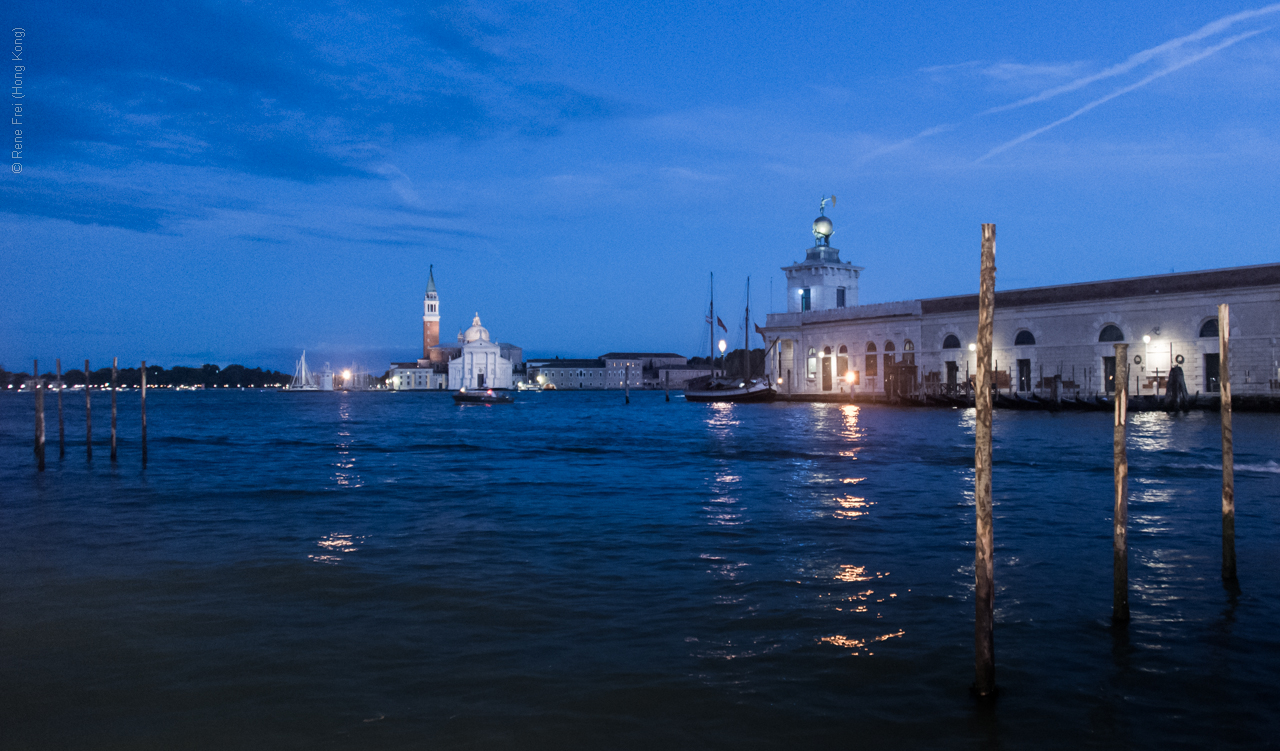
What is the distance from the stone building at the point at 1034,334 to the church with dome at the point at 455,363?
71.8 meters

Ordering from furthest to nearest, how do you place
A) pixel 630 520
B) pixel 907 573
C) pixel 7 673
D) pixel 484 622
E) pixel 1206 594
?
1. pixel 630 520
2. pixel 907 573
3. pixel 1206 594
4. pixel 484 622
5. pixel 7 673

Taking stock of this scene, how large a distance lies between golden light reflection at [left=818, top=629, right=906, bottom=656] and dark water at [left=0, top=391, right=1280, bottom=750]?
0.10ft

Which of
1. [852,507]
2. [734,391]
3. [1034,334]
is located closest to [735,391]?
[734,391]

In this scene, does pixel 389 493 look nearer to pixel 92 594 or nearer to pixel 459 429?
pixel 92 594

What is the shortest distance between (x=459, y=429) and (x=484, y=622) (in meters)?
28.7

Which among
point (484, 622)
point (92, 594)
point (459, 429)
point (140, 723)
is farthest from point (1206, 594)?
point (459, 429)

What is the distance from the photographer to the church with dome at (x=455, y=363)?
122 metres

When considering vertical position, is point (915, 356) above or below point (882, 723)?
above

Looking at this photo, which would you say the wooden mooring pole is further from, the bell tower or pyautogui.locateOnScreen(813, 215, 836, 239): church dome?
the bell tower

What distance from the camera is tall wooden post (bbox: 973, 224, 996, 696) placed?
14.2 ft

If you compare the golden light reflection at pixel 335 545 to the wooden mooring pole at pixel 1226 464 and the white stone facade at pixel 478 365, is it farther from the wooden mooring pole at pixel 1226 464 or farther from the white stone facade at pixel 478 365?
the white stone facade at pixel 478 365

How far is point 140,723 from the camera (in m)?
4.26

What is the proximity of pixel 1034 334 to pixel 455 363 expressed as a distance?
96300mm

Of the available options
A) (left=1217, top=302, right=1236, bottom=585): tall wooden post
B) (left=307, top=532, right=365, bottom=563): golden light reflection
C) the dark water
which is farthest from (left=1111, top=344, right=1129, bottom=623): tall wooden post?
(left=307, top=532, right=365, bottom=563): golden light reflection
